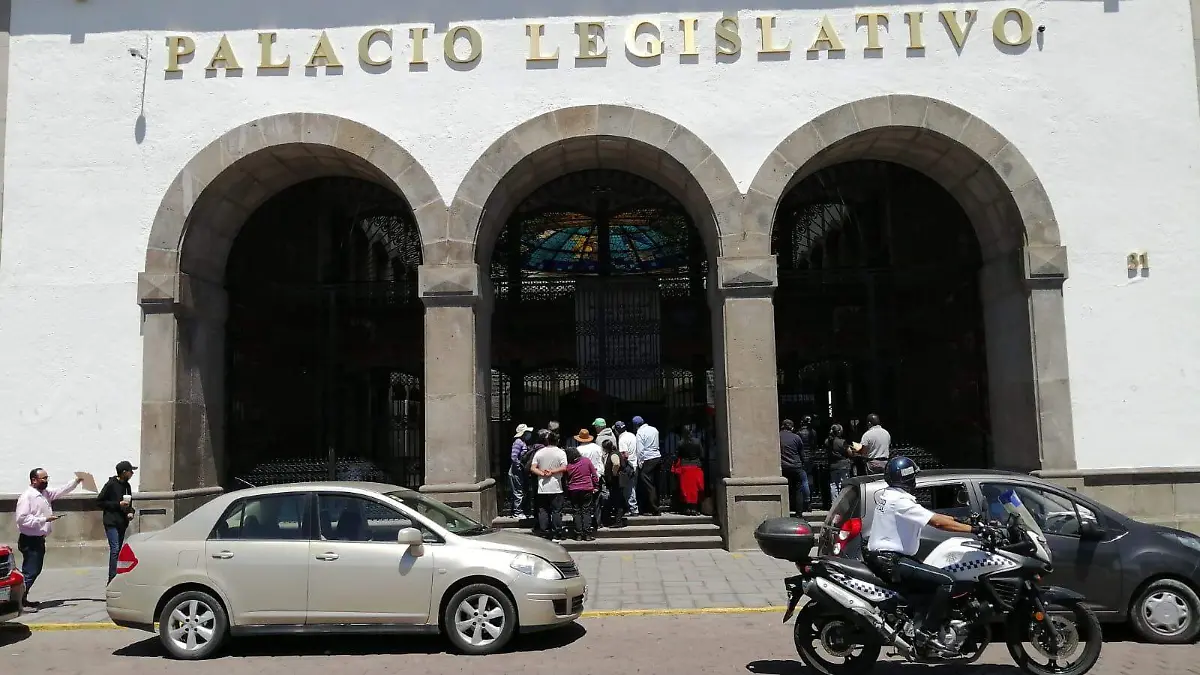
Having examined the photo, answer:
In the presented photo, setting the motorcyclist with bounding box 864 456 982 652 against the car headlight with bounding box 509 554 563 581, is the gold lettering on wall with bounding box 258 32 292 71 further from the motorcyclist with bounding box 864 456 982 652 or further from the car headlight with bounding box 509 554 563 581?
the motorcyclist with bounding box 864 456 982 652

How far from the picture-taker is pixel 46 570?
12.0 m

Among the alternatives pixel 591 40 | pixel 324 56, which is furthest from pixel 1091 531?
pixel 324 56

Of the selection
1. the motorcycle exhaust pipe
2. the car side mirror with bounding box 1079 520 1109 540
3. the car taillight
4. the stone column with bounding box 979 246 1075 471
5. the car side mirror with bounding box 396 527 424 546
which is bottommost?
the motorcycle exhaust pipe

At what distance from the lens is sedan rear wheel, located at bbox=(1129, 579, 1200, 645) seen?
23.9 feet

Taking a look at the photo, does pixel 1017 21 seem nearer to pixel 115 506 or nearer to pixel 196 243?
pixel 196 243

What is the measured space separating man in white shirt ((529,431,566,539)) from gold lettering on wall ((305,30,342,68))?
617 cm

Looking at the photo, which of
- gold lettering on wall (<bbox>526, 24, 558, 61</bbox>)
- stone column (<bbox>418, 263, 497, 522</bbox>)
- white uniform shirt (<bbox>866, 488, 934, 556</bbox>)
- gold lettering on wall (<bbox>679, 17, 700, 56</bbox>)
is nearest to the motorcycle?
white uniform shirt (<bbox>866, 488, 934, 556</bbox>)

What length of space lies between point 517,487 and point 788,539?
7.64 m

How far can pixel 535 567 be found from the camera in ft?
24.6

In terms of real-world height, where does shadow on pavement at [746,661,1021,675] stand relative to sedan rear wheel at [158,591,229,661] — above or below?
below

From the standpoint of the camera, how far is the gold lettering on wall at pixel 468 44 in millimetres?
12594

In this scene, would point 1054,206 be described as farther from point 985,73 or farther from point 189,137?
point 189,137

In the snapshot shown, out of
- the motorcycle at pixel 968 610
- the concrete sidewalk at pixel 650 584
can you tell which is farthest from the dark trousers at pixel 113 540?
the motorcycle at pixel 968 610

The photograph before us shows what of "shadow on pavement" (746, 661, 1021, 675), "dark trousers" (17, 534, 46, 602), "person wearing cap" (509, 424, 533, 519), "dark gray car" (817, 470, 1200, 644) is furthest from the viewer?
"person wearing cap" (509, 424, 533, 519)
